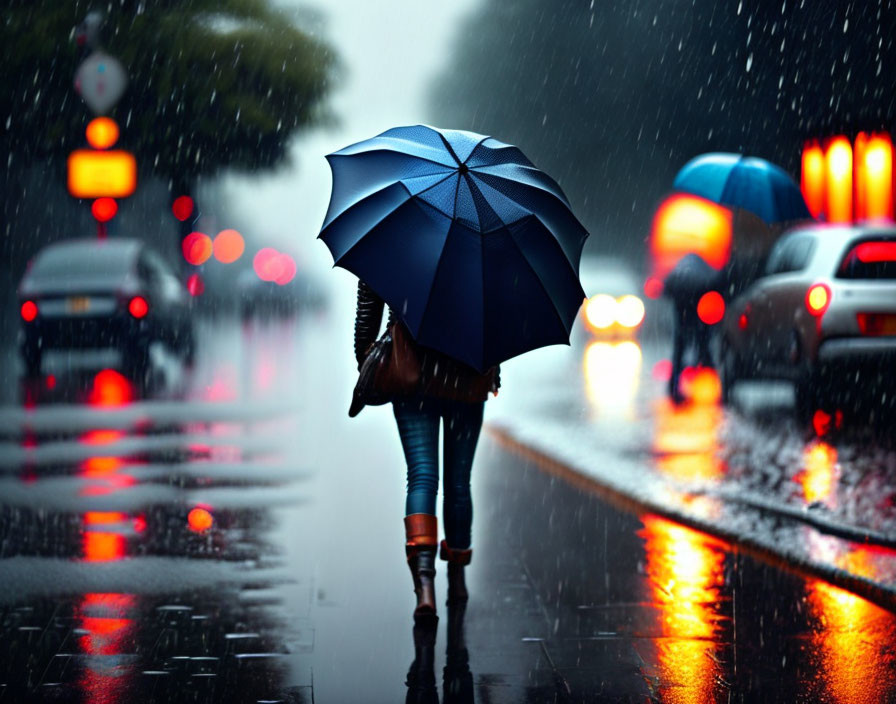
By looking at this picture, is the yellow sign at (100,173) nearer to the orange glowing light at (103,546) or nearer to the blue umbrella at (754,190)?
the blue umbrella at (754,190)

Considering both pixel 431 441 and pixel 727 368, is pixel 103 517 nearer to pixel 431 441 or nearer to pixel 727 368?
pixel 431 441

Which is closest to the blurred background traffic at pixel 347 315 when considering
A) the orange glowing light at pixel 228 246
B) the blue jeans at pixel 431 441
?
the blue jeans at pixel 431 441

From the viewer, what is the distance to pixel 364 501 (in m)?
8.61

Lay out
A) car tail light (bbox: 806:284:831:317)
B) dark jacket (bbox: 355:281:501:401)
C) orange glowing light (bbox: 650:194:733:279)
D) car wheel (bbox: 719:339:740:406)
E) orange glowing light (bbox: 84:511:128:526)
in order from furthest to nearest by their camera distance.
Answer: orange glowing light (bbox: 650:194:733:279) → car wheel (bbox: 719:339:740:406) → car tail light (bbox: 806:284:831:317) → orange glowing light (bbox: 84:511:128:526) → dark jacket (bbox: 355:281:501:401)

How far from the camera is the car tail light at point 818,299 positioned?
42.2 feet

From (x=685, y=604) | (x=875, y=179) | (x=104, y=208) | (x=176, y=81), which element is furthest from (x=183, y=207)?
(x=685, y=604)

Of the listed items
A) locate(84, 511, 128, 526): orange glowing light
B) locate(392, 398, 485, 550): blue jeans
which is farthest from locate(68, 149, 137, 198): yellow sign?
locate(392, 398, 485, 550): blue jeans

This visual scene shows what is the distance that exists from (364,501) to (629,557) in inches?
A: 88.0

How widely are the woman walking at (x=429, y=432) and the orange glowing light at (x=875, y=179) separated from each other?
17503 mm

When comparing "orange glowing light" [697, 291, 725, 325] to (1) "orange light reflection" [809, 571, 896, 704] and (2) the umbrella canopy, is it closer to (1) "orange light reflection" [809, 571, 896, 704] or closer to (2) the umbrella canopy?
(2) the umbrella canopy

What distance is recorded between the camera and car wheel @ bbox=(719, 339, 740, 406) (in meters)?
15.1

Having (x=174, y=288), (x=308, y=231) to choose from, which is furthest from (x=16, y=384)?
(x=308, y=231)

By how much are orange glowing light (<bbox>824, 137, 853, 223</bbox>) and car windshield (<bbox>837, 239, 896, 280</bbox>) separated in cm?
969

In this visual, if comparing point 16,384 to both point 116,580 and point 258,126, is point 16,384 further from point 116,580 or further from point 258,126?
point 258,126
